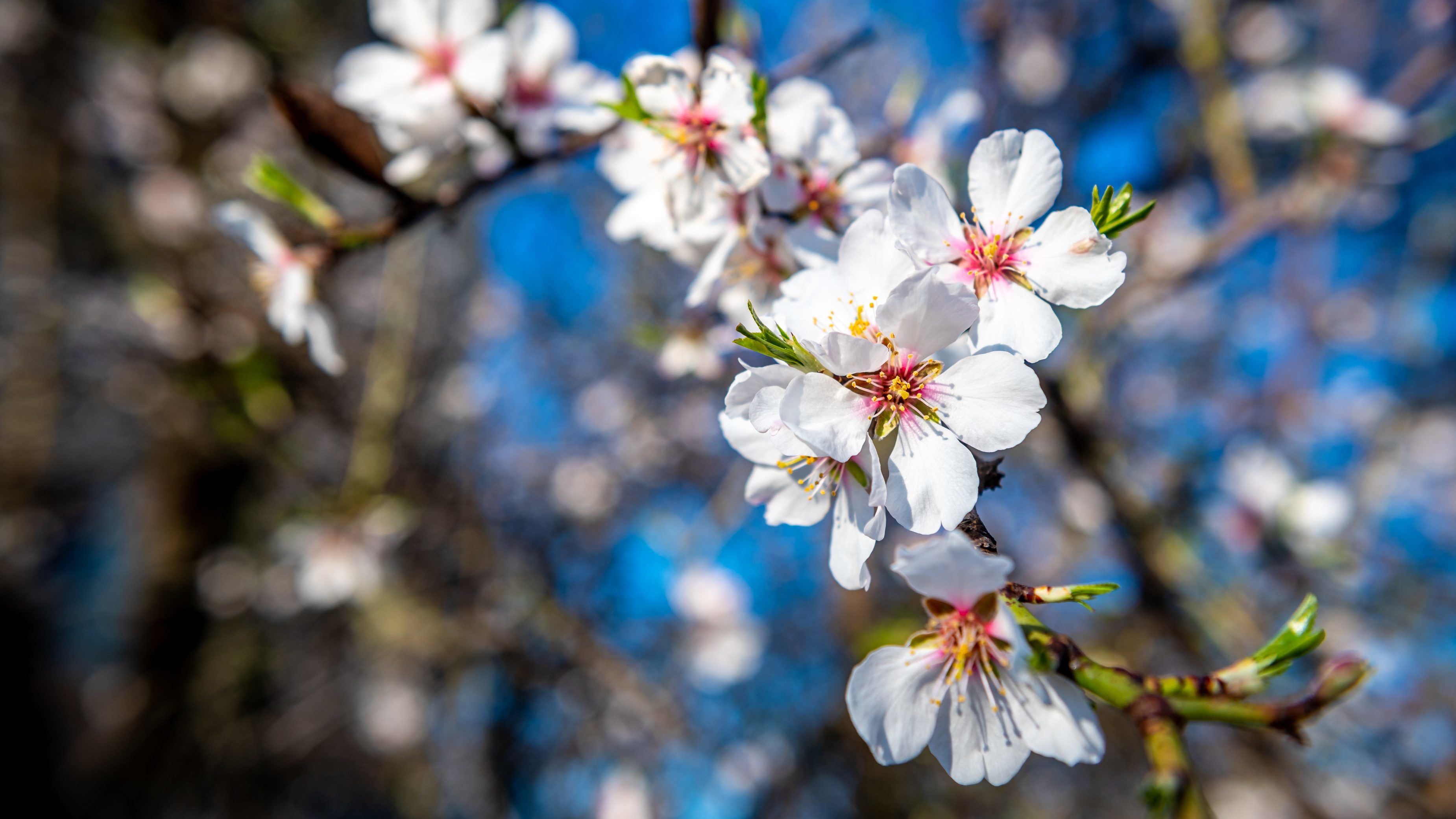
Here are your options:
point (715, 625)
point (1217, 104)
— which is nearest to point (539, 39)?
point (1217, 104)

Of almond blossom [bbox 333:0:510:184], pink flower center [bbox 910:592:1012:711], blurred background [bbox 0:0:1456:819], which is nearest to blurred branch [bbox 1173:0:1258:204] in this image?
blurred background [bbox 0:0:1456:819]

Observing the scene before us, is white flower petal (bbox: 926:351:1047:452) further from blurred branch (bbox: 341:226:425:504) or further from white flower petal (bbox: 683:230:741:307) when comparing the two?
blurred branch (bbox: 341:226:425:504)

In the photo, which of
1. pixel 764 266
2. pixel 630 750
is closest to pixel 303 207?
pixel 764 266

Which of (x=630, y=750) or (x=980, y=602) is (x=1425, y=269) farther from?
(x=630, y=750)

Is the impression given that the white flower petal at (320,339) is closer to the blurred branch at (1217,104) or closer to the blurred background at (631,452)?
the blurred background at (631,452)

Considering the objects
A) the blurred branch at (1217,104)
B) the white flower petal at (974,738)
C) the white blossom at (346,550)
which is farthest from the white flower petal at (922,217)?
the white blossom at (346,550)

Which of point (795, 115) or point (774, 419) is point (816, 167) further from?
point (774, 419)
